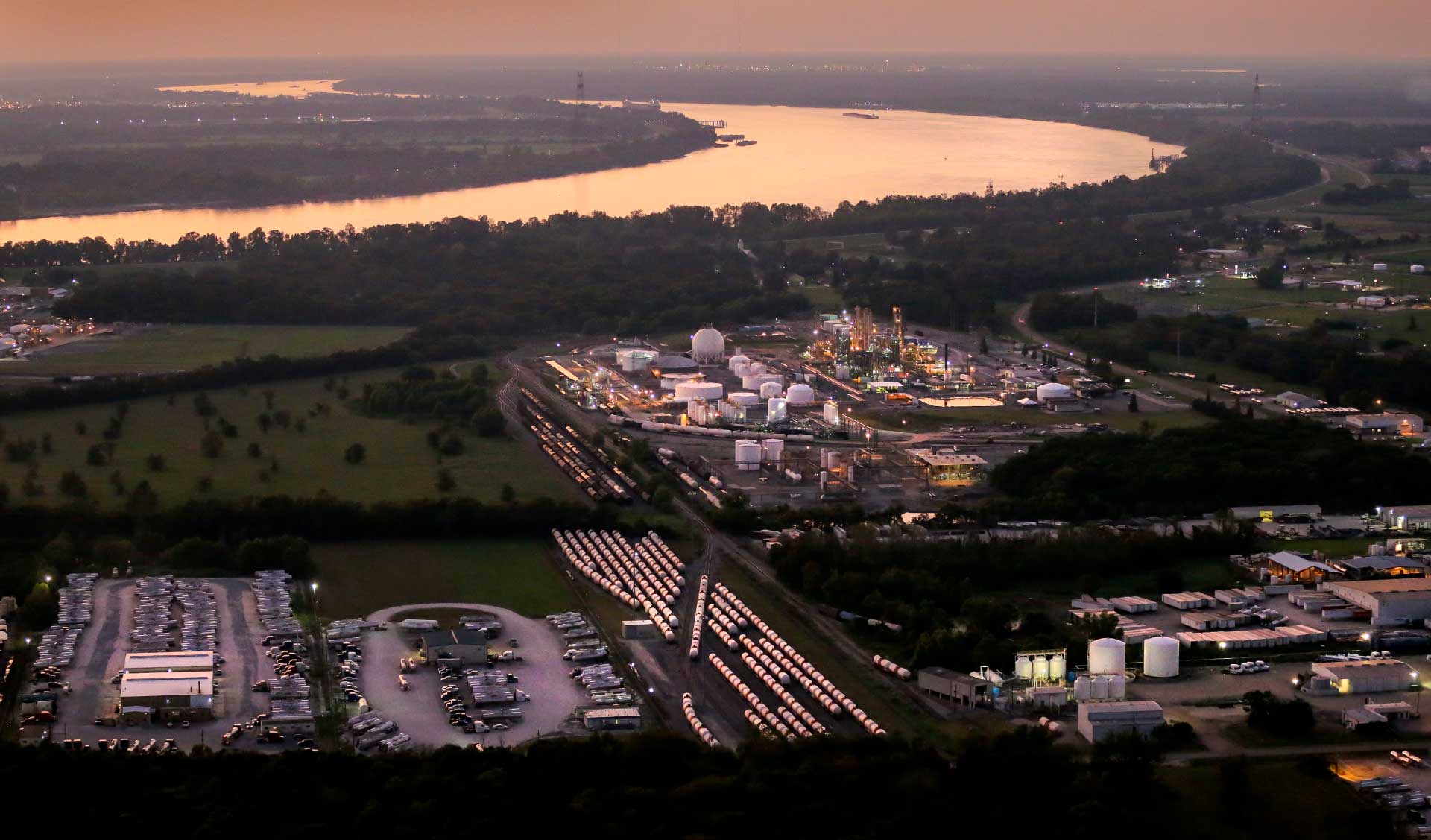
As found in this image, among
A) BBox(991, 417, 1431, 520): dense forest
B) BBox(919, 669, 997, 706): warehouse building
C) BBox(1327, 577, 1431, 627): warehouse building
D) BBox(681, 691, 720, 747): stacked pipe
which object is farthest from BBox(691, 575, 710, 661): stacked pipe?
BBox(1327, 577, 1431, 627): warehouse building

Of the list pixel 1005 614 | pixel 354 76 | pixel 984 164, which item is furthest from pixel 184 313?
pixel 354 76

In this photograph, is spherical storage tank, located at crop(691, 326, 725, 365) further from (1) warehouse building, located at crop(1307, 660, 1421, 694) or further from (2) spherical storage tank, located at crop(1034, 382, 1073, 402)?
(1) warehouse building, located at crop(1307, 660, 1421, 694)

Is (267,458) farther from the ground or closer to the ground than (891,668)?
farther from the ground

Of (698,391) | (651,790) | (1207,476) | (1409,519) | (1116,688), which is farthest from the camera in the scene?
(698,391)

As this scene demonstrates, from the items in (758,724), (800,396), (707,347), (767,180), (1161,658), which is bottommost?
(758,724)

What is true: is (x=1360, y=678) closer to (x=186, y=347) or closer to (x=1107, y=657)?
(x=1107, y=657)

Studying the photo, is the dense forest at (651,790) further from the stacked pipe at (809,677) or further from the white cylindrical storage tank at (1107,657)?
the white cylindrical storage tank at (1107,657)

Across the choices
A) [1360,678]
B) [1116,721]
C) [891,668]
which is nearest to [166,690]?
[891,668]

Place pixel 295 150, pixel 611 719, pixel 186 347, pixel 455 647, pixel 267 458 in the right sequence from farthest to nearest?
pixel 295 150, pixel 186 347, pixel 267 458, pixel 455 647, pixel 611 719
